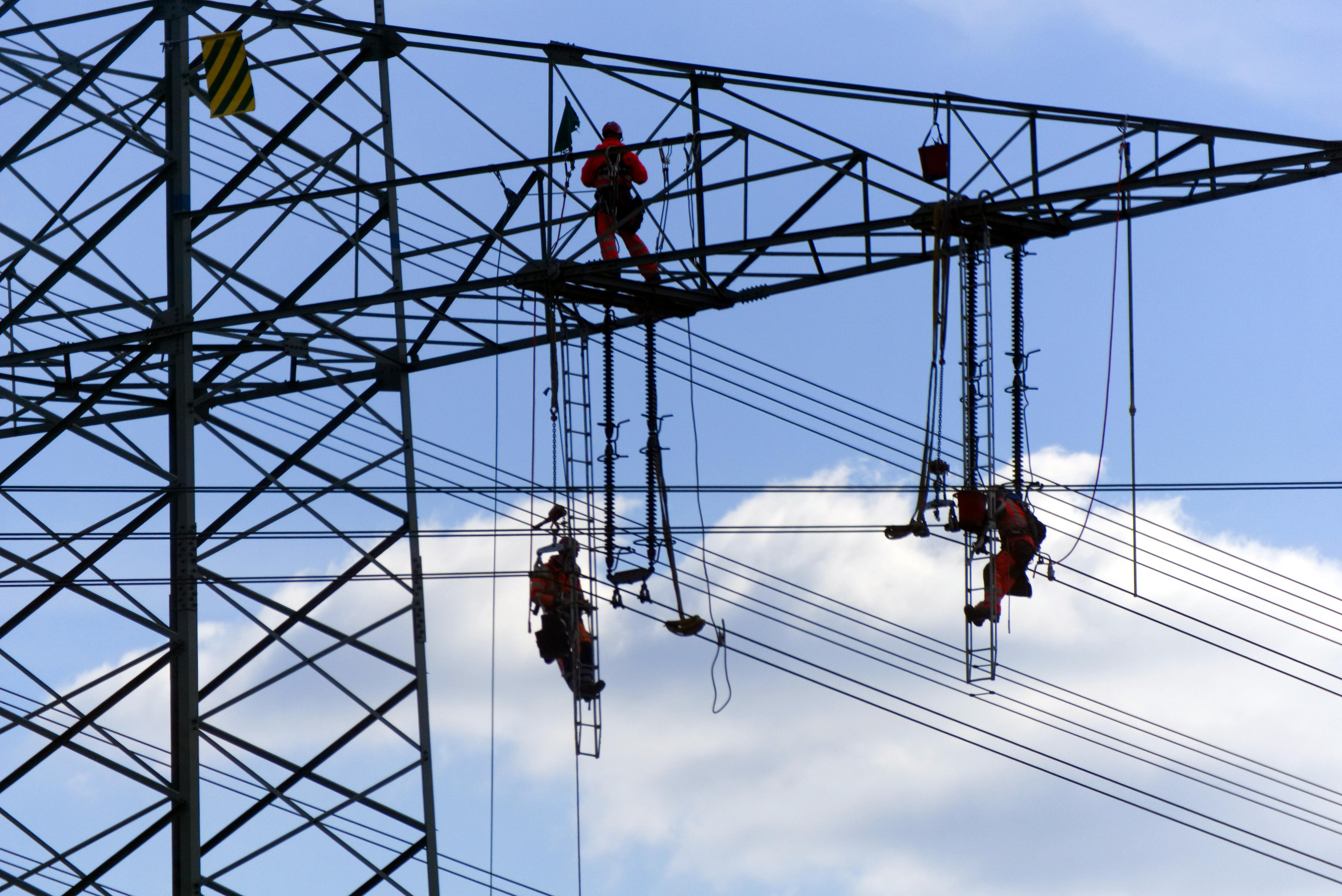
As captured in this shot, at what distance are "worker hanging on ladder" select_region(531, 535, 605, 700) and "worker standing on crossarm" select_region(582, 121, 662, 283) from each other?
8.61ft

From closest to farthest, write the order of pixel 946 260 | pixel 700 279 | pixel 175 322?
pixel 946 260
pixel 700 279
pixel 175 322

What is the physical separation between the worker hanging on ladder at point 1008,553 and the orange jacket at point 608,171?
4.45m

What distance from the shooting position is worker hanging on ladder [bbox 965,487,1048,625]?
19.3 metres

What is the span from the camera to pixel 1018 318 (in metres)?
19.7

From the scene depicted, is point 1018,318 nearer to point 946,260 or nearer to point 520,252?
point 946,260

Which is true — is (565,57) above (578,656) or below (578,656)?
above

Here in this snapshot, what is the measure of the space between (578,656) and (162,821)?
13.3 ft

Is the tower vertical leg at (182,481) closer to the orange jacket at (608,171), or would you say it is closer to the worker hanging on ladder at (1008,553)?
the orange jacket at (608,171)

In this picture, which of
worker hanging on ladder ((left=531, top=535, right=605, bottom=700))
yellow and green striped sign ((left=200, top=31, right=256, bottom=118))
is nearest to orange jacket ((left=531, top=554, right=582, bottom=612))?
worker hanging on ladder ((left=531, top=535, right=605, bottom=700))

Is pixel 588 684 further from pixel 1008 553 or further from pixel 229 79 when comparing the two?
pixel 229 79

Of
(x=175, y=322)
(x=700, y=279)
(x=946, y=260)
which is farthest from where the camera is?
(x=175, y=322)

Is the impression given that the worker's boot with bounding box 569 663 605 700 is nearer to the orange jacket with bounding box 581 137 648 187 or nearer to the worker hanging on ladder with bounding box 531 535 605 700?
the worker hanging on ladder with bounding box 531 535 605 700

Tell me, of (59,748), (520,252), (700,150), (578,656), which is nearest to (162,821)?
(59,748)

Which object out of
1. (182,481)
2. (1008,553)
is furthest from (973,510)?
(182,481)
